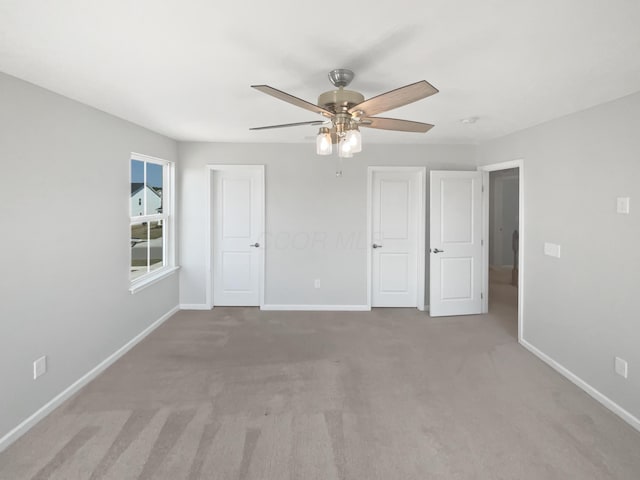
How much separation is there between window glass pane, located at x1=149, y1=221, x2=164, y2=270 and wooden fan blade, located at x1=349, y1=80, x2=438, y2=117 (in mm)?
3172

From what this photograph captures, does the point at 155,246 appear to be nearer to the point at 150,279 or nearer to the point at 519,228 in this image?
the point at 150,279

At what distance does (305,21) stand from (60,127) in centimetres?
205

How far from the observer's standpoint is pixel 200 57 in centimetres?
183

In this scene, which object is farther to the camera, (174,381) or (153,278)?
(153,278)

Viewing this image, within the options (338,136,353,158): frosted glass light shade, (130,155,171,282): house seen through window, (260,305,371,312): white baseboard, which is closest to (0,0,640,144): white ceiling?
(338,136,353,158): frosted glass light shade

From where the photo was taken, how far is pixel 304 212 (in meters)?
4.49

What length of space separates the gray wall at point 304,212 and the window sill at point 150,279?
31 cm

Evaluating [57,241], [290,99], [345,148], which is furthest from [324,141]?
[57,241]

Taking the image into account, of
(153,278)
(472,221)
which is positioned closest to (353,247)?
(472,221)

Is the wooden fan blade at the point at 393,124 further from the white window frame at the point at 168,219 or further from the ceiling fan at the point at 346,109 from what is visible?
the white window frame at the point at 168,219

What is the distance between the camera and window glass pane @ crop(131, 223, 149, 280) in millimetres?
3652

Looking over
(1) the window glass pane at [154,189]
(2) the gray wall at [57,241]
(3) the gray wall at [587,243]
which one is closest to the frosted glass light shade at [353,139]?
(3) the gray wall at [587,243]

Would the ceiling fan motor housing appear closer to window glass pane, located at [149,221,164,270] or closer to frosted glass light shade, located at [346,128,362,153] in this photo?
frosted glass light shade, located at [346,128,362,153]

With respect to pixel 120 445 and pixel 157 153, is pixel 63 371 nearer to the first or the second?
pixel 120 445
